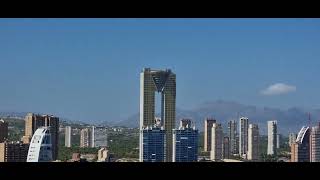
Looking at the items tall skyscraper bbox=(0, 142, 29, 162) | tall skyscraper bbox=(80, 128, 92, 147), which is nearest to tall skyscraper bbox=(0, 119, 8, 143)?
tall skyscraper bbox=(0, 142, 29, 162)

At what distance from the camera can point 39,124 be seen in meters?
13.0

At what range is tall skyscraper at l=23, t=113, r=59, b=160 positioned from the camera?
1174 cm

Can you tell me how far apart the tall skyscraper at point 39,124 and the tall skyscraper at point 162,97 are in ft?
8.14

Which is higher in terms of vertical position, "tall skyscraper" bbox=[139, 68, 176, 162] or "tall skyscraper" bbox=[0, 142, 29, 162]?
"tall skyscraper" bbox=[139, 68, 176, 162]

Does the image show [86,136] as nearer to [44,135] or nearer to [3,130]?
[44,135]

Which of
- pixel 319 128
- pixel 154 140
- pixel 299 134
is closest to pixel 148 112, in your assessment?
pixel 154 140

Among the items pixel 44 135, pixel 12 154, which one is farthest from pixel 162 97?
pixel 12 154

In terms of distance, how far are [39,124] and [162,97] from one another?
11.5ft

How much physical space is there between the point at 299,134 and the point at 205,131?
176 inches

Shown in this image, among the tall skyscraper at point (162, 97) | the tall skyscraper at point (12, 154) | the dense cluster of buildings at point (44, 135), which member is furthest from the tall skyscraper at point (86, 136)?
the tall skyscraper at point (12, 154)

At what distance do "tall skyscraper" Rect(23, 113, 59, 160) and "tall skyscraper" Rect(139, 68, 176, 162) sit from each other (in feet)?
8.14

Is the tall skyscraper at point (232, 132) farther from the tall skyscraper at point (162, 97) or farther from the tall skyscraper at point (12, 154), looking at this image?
the tall skyscraper at point (12, 154)

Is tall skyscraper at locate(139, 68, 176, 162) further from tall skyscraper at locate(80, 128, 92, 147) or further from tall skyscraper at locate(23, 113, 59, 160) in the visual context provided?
tall skyscraper at locate(23, 113, 59, 160)
